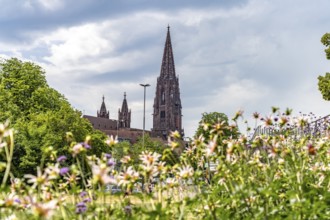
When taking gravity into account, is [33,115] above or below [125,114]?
below

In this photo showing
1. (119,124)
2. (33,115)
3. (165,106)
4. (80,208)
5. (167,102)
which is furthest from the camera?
(119,124)

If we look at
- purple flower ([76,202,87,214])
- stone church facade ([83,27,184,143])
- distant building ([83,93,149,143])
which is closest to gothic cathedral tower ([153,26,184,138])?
stone church facade ([83,27,184,143])

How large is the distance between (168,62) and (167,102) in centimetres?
1107

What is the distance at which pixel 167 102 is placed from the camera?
121m

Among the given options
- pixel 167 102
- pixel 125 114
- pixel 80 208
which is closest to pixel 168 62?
pixel 167 102

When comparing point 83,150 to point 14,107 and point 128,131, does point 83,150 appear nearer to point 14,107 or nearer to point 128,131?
point 14,107

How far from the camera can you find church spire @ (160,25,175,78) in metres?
122

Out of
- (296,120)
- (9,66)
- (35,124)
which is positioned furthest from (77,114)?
(296,120)

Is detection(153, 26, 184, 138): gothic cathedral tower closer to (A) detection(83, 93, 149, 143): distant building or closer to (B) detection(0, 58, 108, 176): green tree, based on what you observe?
(A) detection(83, 93, 149, 143): distant building

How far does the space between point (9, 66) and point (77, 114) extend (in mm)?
7343

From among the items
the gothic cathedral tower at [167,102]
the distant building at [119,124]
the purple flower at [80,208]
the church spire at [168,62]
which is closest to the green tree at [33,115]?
the purple flower at [80,208]

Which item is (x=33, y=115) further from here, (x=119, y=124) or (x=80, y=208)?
(x=119, y=124)

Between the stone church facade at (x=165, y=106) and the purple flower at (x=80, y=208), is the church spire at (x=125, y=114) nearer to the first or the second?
the stone church facade at (x=165, y=106)

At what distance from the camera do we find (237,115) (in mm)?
5078
